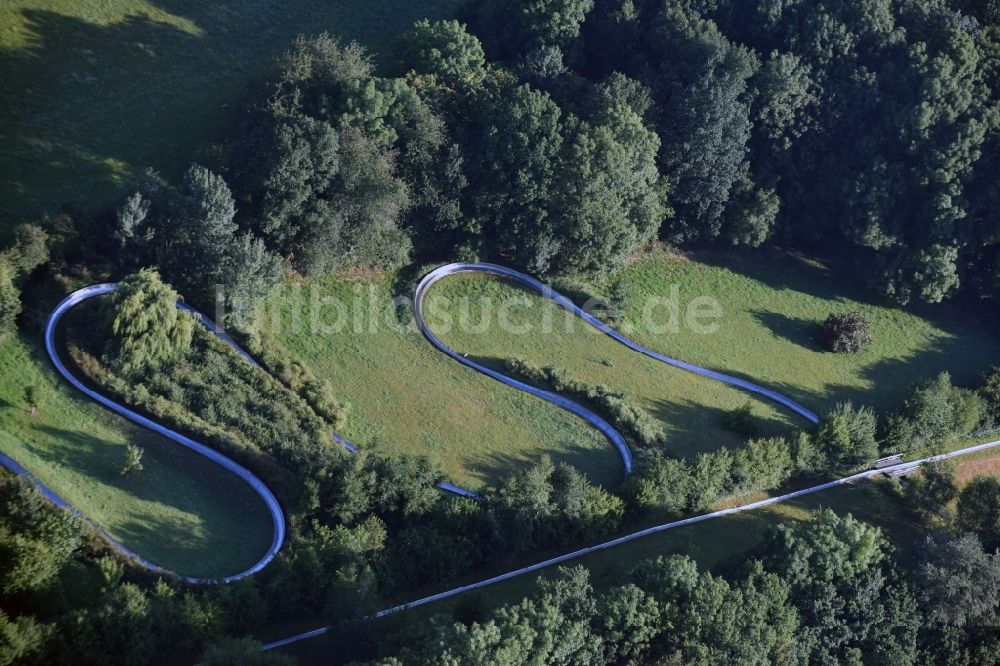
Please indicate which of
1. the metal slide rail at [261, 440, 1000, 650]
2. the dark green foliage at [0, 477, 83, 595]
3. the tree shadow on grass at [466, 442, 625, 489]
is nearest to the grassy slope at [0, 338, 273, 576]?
the dark green foliage at [0, 477, 83, 595]

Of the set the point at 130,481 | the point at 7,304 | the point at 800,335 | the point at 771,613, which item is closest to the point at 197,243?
the point at 7,304

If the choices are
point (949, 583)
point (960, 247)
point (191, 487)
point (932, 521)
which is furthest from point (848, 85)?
point (191, 487)

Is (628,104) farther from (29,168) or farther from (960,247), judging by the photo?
(29,168)

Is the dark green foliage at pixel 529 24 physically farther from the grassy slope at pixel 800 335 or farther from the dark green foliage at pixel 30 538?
the dark green foliage at pixel 30 538

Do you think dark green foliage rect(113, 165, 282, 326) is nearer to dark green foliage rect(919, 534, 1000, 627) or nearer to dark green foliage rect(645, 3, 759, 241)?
dark green foliage rect(645, 3, 759, 241)

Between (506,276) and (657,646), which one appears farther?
(506,276)

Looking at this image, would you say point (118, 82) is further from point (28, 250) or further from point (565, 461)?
point (565, 461)

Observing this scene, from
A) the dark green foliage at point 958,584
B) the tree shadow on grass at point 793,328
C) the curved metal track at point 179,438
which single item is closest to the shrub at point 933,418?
the tree shadow on grass at point 793,328
